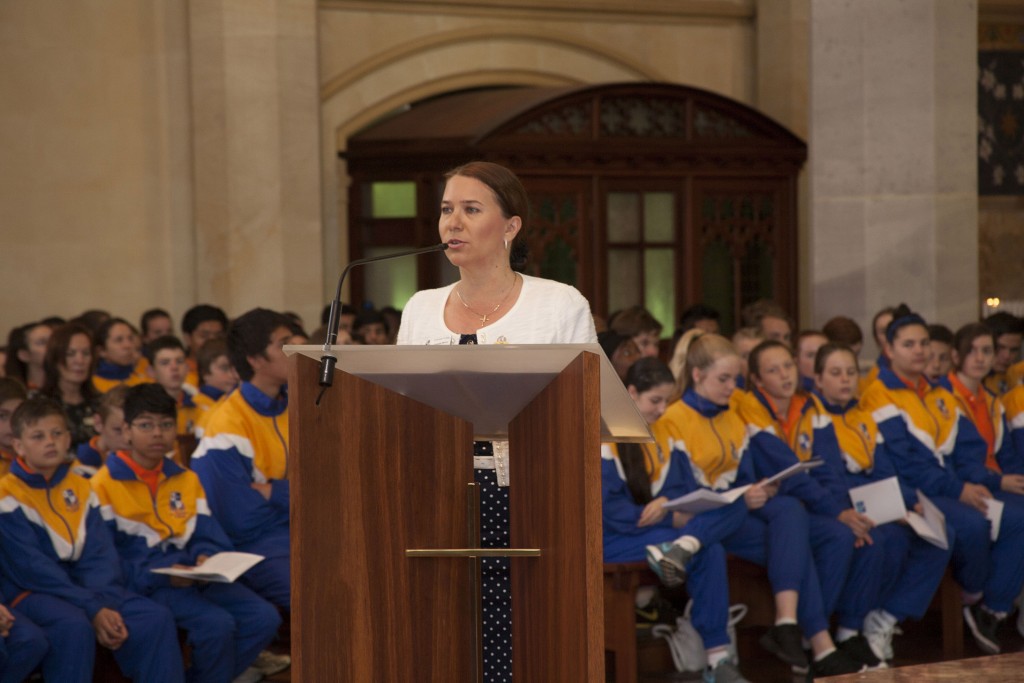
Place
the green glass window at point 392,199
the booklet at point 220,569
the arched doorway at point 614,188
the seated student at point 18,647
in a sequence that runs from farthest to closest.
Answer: the green glass window at point 392,199 → the arched doorway at point 614,188 → the booklet at point 220,569 → the seated student at point 18,647

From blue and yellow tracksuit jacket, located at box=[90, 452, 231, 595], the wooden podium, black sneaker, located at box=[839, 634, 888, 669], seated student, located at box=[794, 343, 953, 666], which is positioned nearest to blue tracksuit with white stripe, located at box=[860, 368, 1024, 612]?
seated student, located at box=[794, 343, 953, 666]

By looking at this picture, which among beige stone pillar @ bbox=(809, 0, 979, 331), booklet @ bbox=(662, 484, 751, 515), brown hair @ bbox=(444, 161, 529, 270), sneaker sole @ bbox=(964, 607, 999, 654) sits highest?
beige stone pillar @ bbox=(809, 0, 979, 331)

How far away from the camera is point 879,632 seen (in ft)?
21.0

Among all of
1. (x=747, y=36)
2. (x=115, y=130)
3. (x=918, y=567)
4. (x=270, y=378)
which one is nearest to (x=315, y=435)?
(x=270, y=378)

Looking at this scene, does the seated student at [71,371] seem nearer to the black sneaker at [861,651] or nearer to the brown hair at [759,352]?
the brown hair at [759,352]

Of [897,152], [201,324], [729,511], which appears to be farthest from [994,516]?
[201,324]

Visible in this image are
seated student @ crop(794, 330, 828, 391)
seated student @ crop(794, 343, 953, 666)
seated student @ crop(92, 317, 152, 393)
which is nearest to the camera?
seated student @ crop(794, 343, 953, 666)

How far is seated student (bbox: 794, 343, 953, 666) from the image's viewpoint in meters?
6.35

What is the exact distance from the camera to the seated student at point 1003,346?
27.5 ft

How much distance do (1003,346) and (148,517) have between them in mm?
5190

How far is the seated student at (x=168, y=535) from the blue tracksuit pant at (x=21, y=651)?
1.92 ft

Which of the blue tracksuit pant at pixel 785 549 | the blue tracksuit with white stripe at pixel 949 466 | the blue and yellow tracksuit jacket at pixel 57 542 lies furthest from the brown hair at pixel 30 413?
the blue tracksuit with white stripe at pixel 949 466

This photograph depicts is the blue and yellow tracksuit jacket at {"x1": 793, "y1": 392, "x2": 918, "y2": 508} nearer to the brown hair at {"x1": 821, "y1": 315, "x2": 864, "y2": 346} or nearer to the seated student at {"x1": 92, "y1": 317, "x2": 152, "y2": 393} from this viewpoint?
the brown hair at {"x1": 821, "y1": 315, "x2": 864, "y2": 346}

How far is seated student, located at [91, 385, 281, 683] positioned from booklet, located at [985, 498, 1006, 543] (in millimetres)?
3205
